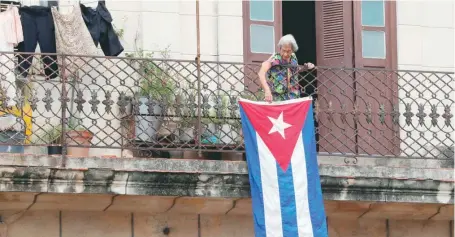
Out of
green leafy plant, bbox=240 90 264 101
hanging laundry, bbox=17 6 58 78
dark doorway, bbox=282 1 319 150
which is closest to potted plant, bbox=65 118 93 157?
hanging laundry, bbox=17 6 58 78

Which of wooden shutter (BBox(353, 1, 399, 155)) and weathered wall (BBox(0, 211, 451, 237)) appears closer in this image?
weathered wall (BBox(0, 211, 451, 237))

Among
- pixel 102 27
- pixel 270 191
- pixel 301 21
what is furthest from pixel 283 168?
pixel 301 21

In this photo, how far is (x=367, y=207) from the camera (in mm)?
14711

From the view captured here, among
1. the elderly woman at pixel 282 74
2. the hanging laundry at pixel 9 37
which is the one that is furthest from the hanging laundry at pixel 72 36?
the elderly woman at pixel 282 74

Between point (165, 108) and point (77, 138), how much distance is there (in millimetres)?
905

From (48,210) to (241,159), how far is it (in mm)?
2047

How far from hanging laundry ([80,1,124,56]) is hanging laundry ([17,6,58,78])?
37 cm

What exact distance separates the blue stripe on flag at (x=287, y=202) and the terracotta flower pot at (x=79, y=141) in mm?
1865

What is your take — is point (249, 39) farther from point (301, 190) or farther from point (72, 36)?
point (301, 190)

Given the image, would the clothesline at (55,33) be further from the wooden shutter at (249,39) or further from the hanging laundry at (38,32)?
the wooden shutter at (249,39)

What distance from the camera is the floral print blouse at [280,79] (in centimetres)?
1446

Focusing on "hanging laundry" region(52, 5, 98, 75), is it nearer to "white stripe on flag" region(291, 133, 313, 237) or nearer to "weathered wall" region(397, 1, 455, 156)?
"white stripe on flag" region(291, 133, 313, 237)

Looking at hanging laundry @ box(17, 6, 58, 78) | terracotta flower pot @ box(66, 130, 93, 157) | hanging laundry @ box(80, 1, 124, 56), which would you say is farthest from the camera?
hanging laundry @ box(80, 1, 124, 56)

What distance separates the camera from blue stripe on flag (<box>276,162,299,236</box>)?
1389 cm
